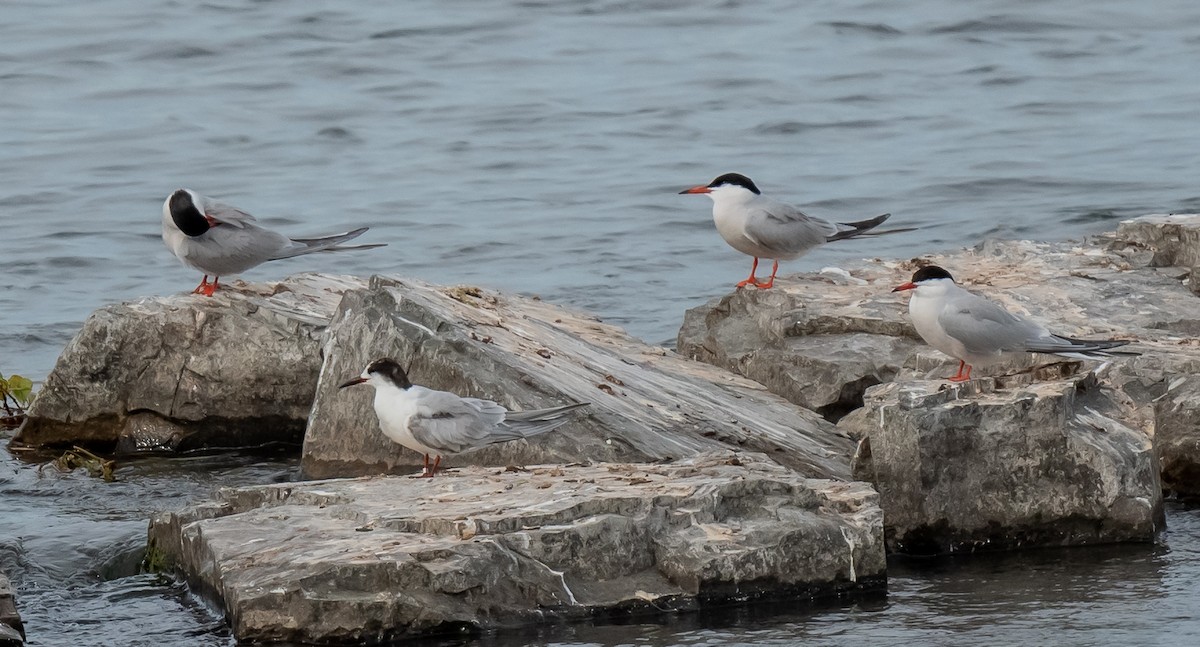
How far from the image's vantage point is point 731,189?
34.5ft

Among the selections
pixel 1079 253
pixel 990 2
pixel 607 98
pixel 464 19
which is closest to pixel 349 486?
pixel 1079 253

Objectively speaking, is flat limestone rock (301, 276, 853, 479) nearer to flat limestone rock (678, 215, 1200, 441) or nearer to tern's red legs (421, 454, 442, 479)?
tern's red legs (421, 454, 442, 479)

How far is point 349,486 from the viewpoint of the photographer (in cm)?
678

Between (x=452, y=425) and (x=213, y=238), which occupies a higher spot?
(x=213, y=238)

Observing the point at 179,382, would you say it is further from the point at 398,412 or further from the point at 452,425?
the point at 452,425

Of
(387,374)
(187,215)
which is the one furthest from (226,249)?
(387,374)

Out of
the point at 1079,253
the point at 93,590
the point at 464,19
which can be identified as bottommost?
Result: the point at 93,590

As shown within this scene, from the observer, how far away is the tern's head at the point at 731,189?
10.5 metres

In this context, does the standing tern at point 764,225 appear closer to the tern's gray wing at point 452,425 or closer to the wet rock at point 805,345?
the wet rock at point 805,345

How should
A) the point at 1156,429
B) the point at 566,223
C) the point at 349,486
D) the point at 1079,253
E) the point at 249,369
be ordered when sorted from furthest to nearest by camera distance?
the point at 566,223 < the point at 1079,253 < the point at 249,369 < the point at 1156,429 < the point at 349,486

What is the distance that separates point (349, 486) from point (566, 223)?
9.50 meters

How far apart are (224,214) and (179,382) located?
154 cm

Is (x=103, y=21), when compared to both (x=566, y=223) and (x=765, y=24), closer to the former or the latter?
(x=765, y=24)

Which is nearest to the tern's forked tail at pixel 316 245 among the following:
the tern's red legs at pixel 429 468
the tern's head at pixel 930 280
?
the tern's red legs at pixel 429 468
